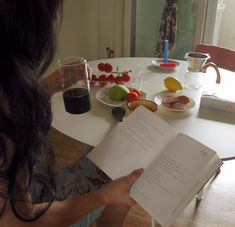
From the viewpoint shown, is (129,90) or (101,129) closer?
(101,129)

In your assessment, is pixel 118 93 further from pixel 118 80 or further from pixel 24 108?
pixel 24 108

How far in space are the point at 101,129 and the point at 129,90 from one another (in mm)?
249

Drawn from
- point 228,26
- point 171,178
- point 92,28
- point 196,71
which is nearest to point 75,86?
point 171,178

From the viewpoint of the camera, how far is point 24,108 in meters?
0.50

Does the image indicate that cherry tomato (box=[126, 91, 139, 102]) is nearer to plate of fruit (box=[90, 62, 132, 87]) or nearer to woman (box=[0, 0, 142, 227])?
plate of fruit (box=[90, 62, 132, 87])

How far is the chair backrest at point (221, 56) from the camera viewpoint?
1578mm

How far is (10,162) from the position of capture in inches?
21.1

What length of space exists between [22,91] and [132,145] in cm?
41

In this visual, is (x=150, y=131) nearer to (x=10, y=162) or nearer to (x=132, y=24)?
(x=10, y=162)

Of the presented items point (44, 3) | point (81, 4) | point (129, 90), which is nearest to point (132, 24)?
point (81, 4)

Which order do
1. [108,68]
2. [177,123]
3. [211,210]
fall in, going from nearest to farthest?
[177,123], [108,68], [211,210]

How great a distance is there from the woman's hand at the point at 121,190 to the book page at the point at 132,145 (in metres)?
0.03

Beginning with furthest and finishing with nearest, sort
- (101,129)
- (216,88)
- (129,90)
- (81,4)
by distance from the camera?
(81,4) < (216,88) < (129,90) < (101,129)

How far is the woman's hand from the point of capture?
0.74m
